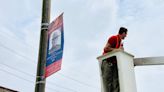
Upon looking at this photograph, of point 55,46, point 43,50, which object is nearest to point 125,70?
point 55,46

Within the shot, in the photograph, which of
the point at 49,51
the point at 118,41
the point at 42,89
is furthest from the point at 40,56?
the point at 118,41

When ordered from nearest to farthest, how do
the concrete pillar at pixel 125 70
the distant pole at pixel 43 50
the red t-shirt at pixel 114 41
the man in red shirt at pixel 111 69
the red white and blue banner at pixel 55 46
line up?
the concrete pillar at pixel 125 70 < the man in red shirt at pixel 111 69 < the red t-shirt at pixel 114 41 < the red white and blue banner at pixel 55 46 < the distant pole at pixel 43 50

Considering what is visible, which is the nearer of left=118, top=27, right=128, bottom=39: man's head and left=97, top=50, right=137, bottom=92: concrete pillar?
left=97, top=50, right=137, bottom=92: concrete pillar

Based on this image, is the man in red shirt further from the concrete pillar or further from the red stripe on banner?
the red stripe on banner

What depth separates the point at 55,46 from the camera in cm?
684

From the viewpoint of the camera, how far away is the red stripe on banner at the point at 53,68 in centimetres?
653

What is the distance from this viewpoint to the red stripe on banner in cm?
653

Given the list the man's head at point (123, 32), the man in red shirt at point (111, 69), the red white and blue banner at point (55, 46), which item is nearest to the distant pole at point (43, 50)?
the red white and blue banner at point (55, 46)

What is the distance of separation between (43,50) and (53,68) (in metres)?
0.55

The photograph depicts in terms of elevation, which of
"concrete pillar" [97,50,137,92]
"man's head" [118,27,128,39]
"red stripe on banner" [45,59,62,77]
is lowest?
"concrete pillar" [97,50,137,92]

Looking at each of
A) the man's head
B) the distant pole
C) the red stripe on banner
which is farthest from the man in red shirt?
the distant pole

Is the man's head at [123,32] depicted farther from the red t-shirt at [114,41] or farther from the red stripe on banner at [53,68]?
the red stripe on banner at [53,68]

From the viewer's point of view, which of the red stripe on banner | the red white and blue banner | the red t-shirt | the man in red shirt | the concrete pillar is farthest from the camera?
the red white and blue banner

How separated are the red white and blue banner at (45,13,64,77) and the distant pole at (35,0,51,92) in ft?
0.29
